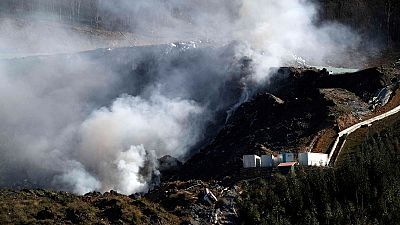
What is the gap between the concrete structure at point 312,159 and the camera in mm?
45812

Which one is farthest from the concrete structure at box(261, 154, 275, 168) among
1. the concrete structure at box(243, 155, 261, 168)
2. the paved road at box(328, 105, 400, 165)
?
the paved road at box(328, 105, 400, 165)

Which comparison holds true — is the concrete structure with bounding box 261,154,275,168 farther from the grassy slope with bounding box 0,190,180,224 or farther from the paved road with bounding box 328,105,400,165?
the grassy slope with bounding box 0,190,180,224

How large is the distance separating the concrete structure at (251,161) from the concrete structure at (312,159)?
3.11 meters

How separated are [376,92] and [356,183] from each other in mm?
23644

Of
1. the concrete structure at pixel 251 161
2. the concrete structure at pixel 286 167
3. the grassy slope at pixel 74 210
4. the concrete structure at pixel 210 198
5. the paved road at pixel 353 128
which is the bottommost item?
the grassy slope at pixel 74 210

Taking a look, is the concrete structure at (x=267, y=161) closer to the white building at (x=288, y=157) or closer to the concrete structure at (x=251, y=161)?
the concrete structure at (x=251, y=161)

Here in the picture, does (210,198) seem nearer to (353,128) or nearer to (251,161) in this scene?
(251,161)

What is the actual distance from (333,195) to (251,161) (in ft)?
26.9

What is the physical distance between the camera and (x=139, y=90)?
79.6 metres

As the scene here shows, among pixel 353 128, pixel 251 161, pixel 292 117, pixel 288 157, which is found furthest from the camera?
pixel 292 117

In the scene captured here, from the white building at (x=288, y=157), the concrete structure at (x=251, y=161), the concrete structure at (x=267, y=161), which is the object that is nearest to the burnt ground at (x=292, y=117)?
the concrete structure at (x=251, y=161)

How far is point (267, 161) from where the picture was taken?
46781mm

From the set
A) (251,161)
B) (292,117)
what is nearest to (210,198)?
(251,161)

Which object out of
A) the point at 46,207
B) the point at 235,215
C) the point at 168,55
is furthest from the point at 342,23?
the point at 46,207
